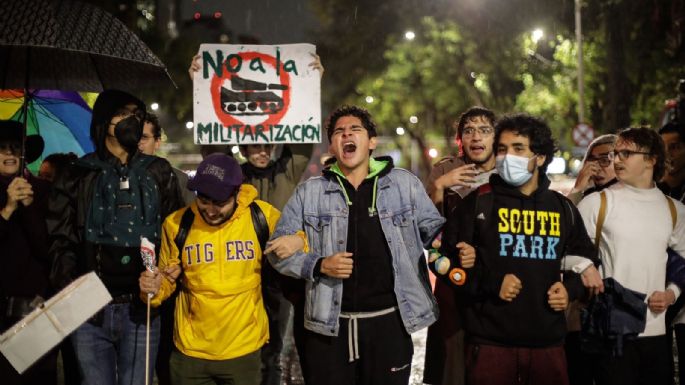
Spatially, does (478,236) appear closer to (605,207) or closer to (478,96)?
(605,207)

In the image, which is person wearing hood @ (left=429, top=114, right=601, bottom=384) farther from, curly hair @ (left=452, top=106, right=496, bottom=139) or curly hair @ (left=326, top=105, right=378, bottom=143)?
curly hair @ (left=452, top=106, right=496, bottom=139)

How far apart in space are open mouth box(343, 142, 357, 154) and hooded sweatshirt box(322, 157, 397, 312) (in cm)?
25

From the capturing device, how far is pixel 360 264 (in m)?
4.44

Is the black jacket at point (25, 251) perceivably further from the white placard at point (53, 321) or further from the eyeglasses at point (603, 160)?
the eyeglasses at point (603, 160)

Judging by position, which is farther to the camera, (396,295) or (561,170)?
(561,170)

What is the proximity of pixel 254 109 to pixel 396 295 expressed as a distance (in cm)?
245

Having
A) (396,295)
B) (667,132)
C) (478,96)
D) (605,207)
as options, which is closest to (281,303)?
(396,295)

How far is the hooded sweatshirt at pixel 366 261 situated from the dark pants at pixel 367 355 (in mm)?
106

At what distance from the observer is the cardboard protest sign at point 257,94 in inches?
241

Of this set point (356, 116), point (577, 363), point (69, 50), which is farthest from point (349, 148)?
→ point (577, 363)

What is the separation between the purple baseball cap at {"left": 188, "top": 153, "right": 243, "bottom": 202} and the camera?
14.5 feet

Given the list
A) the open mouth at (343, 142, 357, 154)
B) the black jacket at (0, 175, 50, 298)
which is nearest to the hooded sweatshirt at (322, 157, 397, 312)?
the open mouth at (343, 142, 357, 154)

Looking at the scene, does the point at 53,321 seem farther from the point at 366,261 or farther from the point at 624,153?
the point at 624,153

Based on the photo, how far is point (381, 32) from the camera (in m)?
37.8
